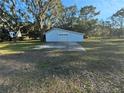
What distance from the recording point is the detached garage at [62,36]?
4253cm

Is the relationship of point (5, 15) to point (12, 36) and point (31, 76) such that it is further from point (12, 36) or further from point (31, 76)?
point (31, 76)

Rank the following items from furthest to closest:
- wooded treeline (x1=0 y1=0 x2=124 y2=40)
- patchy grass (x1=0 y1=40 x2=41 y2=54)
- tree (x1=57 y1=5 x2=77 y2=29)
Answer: tree (x1=57 y1=5 x2=77 y2=29)
wooded treeline (x1=0 y1=0 x2=124 y2=40)
patchy grass (x1=0 y1=40 x2=41 y2=54)

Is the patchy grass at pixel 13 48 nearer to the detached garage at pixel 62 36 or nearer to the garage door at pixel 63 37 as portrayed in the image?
the detached garage at pixel 62 36

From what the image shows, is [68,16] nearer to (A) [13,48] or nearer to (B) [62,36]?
(B) [62,36]

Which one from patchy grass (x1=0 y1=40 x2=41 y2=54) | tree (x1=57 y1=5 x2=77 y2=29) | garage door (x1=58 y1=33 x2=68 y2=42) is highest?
tree (x1=57 y1=5 x2=77 y2=29)

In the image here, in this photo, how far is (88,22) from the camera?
58562 millimetres

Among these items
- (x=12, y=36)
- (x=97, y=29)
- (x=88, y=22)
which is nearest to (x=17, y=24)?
(x=12, y=36)

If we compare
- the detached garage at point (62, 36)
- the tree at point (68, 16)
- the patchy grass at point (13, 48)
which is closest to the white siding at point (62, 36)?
the detached garage at point (62, 36)

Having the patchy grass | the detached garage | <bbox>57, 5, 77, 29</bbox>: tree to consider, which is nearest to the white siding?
the detached garage

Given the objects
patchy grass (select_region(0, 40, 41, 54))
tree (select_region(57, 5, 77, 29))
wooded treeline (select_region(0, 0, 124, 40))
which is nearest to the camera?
patchy grass (select_region(0, 40, 41, 54))

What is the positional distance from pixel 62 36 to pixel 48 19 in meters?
6.88

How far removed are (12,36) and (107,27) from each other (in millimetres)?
37031

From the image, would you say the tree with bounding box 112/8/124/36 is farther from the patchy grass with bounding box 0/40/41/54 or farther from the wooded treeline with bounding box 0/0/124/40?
the patchy grass with bounding box 0/40/41/54

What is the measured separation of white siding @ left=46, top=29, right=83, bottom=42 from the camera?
42.5 m
